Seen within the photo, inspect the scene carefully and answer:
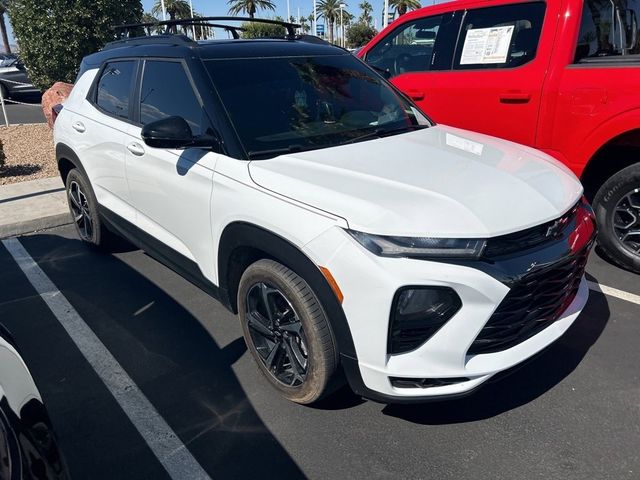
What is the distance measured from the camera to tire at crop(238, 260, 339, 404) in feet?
7.83

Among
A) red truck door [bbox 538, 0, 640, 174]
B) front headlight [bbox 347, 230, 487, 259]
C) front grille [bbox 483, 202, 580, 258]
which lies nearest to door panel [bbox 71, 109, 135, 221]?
front headlight [bbox 347, 230, 487, 259]

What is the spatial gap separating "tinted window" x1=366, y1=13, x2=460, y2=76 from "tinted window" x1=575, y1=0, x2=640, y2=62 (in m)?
1.10

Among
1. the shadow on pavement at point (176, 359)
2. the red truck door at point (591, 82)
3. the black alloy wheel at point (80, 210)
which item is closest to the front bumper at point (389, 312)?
the shadow on pavement at point (176, 359)

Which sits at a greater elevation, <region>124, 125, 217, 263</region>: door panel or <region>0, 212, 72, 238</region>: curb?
<region>124, 125, 217, 263</region>: door panel

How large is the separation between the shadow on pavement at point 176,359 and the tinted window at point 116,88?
1.35 metres

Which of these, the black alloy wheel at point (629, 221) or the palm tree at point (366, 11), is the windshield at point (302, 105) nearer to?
the black alloy wheel at point (629, 221)

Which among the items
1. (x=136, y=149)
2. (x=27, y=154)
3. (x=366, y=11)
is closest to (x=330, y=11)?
(x=366, y=11)

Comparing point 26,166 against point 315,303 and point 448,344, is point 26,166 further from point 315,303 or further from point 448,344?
point 448,344

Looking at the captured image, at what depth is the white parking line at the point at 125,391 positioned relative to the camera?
2474 millimetres

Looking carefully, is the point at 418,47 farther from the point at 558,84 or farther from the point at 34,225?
the point at 34,225

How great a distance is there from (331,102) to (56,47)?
1041cm

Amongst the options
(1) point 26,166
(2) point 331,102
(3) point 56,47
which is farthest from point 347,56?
(3) point 56,47

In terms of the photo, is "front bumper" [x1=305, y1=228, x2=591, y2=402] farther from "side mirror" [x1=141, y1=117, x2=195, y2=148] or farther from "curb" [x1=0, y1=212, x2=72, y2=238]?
"curb" [x1=0, y1=212, x2=72, y2=238]

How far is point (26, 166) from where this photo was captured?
8.50m
